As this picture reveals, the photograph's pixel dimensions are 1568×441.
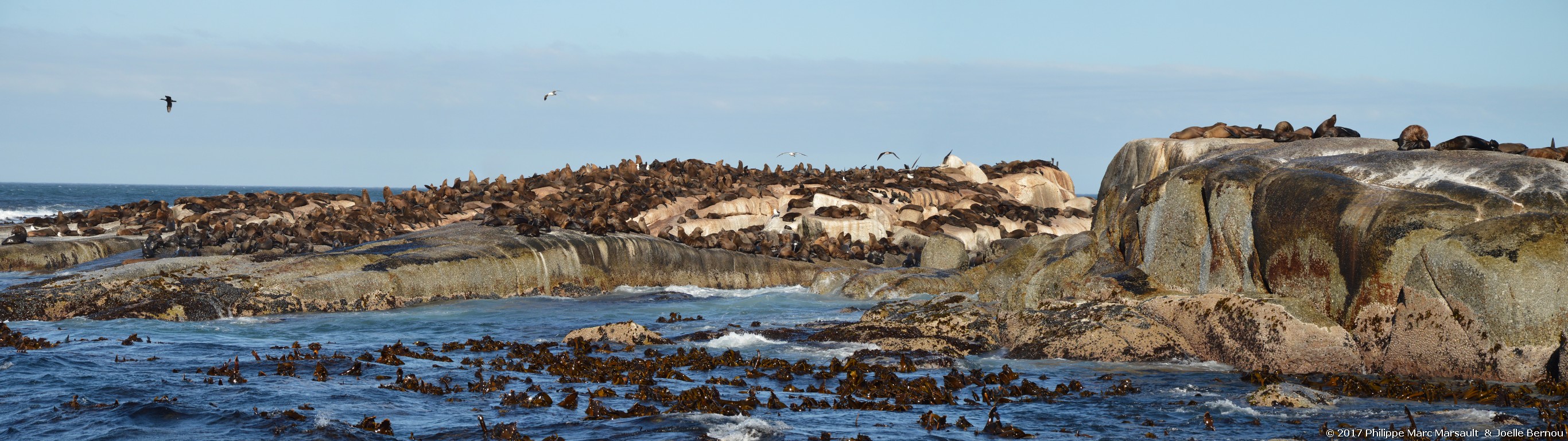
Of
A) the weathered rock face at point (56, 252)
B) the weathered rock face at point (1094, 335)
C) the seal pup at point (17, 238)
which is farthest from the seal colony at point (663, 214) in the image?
the weathered rock face at point (1094, 335)

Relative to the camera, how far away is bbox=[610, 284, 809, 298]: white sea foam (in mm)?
26625

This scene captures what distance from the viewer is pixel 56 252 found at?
84.4ft

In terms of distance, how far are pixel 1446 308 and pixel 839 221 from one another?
76.1 ft

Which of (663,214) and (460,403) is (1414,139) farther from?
(663,214)

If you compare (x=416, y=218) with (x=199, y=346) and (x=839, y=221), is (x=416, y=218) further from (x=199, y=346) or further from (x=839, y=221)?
(x=199, y=346)

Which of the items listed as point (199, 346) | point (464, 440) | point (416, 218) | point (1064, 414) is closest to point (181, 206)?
point (416, 218)

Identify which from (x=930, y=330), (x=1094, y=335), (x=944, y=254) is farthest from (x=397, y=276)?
(x=944, y=254)

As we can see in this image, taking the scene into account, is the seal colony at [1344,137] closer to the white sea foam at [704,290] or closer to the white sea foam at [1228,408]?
the white sea foam at [1228,408]

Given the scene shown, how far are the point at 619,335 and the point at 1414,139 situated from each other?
40.5ft

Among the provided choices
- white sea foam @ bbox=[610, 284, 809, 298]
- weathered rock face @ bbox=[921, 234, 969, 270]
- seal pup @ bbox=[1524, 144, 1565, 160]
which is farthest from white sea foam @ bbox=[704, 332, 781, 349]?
weathered rock face @ bbox=[921, 234, 969, 270]

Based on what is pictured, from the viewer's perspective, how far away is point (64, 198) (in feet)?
316

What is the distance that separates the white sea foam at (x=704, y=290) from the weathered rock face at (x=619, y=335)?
8.67 meters

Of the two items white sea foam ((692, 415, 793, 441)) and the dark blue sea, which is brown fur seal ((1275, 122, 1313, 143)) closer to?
the dark blue sea

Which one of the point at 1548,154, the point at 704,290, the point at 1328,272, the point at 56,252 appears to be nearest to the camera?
the point at 1328,272
